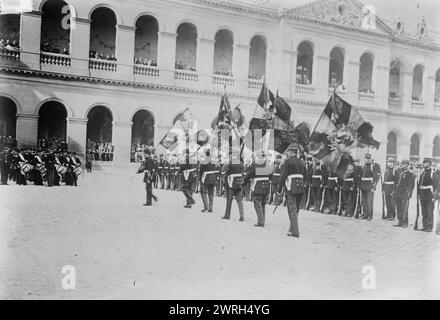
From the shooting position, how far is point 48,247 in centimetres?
745

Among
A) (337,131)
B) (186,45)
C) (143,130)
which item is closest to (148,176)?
(337,131)

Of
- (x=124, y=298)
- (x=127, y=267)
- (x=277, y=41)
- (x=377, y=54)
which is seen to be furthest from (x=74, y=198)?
(x=377, y=54)

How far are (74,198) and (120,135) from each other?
7.70 meters

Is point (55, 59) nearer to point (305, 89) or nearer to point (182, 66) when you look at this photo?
point (182, 66)

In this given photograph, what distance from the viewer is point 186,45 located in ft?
72.0

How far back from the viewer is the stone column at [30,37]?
1816cm

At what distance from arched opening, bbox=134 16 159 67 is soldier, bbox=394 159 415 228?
12.5 meters

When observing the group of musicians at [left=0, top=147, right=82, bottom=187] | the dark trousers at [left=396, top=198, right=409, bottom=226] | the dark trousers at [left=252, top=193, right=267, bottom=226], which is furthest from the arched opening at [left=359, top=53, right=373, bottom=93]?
the dark trousers at [left=252, top=193, right=267, bottom=226]

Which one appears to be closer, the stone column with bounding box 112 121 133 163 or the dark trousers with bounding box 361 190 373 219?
the dark trousers with bounding box 361 190 373 219

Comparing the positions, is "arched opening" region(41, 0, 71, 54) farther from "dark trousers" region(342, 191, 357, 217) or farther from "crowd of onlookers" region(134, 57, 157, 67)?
"dark trousers" region(342, 191, 357, 217)

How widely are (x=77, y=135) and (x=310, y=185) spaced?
9789mm

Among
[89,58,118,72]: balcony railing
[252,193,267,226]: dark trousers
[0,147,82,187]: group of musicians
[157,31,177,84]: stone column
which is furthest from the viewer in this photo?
[157,31,177,84]: stone column

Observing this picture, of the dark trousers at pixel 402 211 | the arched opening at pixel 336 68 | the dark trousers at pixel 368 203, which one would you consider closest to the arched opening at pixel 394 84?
the arched opening at pixel 336 68

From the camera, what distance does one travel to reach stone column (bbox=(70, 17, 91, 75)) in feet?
61.5
